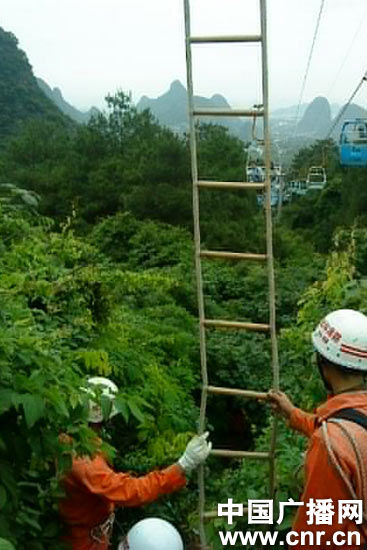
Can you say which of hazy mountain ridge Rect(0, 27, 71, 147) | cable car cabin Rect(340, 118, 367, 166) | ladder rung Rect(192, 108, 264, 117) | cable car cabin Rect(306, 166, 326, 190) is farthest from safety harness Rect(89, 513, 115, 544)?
hazy mountain ridge Rect(0, 27, 71, 147)

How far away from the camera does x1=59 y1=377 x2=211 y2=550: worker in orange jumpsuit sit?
3600mm

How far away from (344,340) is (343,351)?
0.04 meters

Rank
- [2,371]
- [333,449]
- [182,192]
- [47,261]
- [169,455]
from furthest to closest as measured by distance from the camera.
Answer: [182,192], [47,261], [169,455], [2,371], [333,449]

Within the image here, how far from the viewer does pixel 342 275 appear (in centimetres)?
596

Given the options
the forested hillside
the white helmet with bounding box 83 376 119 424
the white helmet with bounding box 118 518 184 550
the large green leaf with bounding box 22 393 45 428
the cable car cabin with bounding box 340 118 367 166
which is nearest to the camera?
the large green leaf with bounding box 22 393 45 428

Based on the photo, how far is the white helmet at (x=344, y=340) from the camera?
3029 mm

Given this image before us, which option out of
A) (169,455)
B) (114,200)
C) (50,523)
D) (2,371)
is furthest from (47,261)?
(114,200)

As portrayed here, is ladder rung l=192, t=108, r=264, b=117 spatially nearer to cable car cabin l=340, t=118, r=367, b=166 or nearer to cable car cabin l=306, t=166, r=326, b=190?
cable car cabin l=340, t=118, r=367, b=166

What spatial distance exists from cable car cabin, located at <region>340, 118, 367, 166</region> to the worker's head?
2548 cm

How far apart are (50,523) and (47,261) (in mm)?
2838

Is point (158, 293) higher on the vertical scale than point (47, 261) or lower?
lower

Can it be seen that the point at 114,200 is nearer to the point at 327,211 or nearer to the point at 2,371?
the point at 327,211

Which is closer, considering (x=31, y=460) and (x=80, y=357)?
(x=31, y=460)

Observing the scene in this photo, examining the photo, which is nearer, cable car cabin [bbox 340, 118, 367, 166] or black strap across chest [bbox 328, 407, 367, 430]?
black strap across chest [bbox 328, 407, 367, 430]
